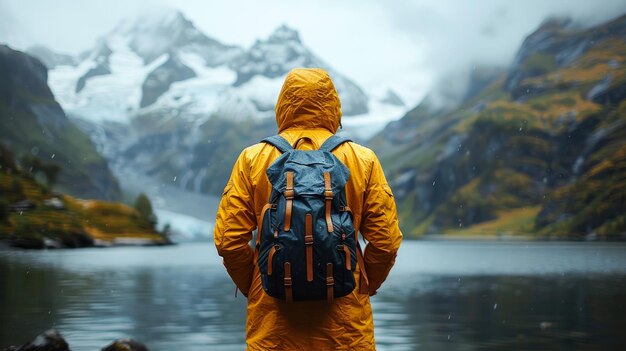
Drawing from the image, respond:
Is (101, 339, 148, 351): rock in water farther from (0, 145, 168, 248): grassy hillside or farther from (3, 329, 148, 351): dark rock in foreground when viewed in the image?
(0, 145, 168, 248): grassy hillside

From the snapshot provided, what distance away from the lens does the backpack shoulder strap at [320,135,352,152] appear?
190 inches

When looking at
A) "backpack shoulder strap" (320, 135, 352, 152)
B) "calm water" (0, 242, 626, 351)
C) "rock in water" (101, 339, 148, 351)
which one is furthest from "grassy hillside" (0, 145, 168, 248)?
"backpack shoulder strap" (320, 135, 352, 152)

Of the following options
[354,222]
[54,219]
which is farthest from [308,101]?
[54,219]

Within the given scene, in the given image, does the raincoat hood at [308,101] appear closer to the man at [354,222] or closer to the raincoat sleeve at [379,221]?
the man at [354,222]

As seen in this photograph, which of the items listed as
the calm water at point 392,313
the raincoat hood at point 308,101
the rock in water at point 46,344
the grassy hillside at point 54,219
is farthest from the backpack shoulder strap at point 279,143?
the grassy hillside at point 54,219

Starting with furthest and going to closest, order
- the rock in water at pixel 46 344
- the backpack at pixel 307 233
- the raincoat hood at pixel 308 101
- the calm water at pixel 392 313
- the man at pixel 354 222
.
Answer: the calm water at pixel 392 313
the rock in water at pixel 46 344
the raincoat hood at pixel 308 101
the man at pixel 354 222
the backpack at pixel 307 233

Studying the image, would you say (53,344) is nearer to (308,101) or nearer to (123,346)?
(123,346)

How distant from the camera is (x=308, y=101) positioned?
16.4ft

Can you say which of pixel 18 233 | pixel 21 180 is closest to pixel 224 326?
pixel 18 233

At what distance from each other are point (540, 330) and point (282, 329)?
17.3 m

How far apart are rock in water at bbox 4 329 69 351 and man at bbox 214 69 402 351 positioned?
29.9 feet

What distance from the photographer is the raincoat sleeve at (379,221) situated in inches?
190

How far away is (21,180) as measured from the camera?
136750 mm

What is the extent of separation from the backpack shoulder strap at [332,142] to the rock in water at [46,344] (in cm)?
973
